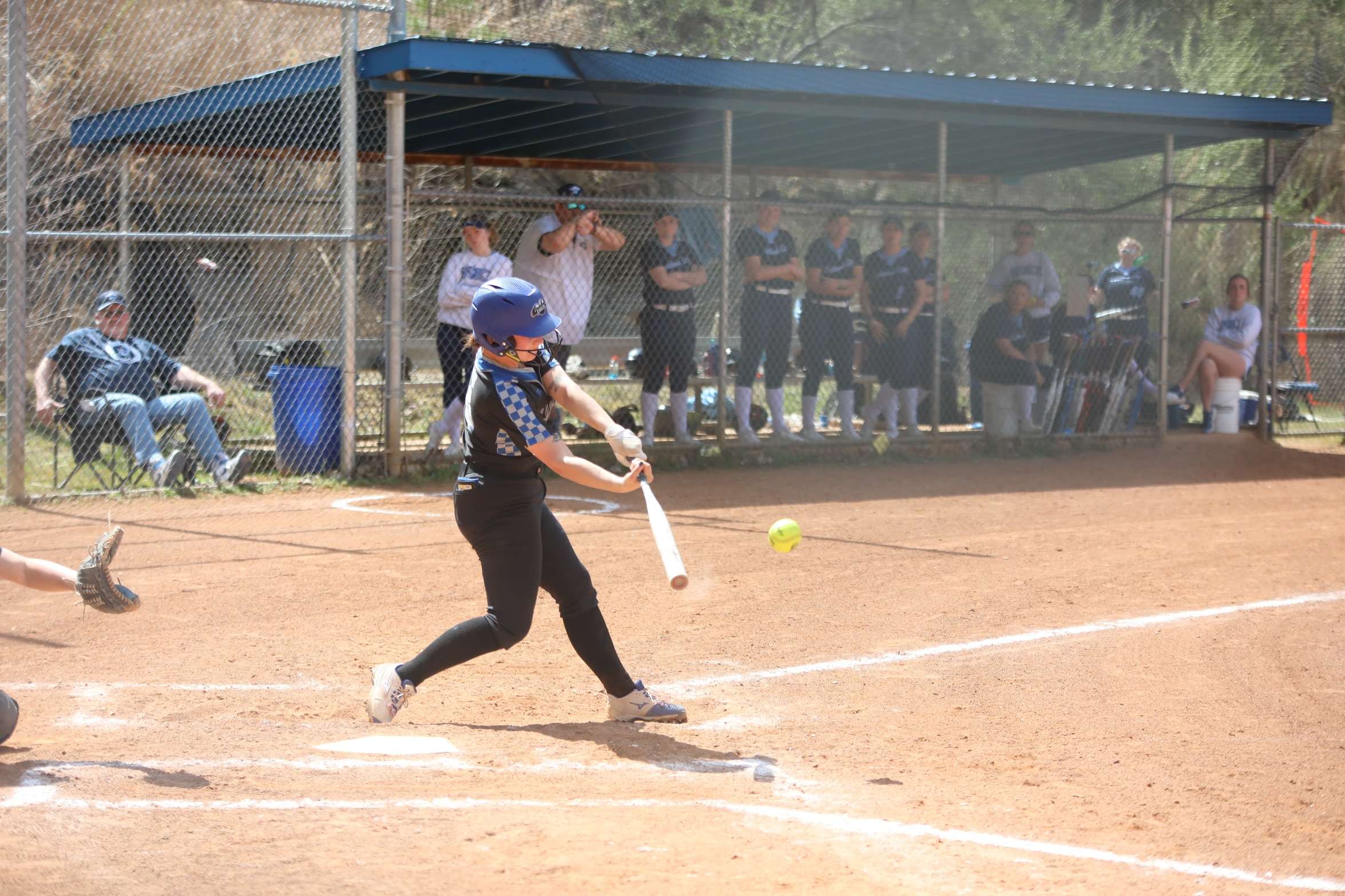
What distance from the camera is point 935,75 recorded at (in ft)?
39.0

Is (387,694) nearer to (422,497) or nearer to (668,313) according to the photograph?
(422,497)

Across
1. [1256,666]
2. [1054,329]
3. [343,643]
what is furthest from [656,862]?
[1054,329]

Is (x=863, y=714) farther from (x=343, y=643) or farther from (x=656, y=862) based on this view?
(x=343, y=643)

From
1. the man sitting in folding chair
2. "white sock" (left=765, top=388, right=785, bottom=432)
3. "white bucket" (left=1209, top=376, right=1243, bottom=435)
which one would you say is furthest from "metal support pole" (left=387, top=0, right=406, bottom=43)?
"white bucket" (left=1209, top=376, right=1243, bottom=435)

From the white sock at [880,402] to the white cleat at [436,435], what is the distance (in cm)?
434

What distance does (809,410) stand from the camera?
39.5ft

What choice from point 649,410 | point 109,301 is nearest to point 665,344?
point 649,410

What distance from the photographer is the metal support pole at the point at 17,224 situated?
8.62 m

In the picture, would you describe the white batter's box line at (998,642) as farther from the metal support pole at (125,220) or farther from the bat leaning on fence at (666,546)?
the metal support pole at (125,220)

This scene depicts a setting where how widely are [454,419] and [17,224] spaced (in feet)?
11.6

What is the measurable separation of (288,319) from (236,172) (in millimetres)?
2239

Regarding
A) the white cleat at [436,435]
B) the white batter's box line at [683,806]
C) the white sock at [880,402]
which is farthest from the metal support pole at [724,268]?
the white batter's box line at [683,806]

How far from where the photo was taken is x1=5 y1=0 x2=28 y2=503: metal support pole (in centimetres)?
862

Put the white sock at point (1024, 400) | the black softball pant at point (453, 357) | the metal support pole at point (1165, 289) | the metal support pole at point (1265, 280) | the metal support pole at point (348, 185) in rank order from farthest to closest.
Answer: the metal support pole at point (1265, 280)
the metal support pole at point (1165, 289)
the white sock at point (1024, 400)
the black softball pant at point (453, 357)
the metal support pole at point (348, 185)
